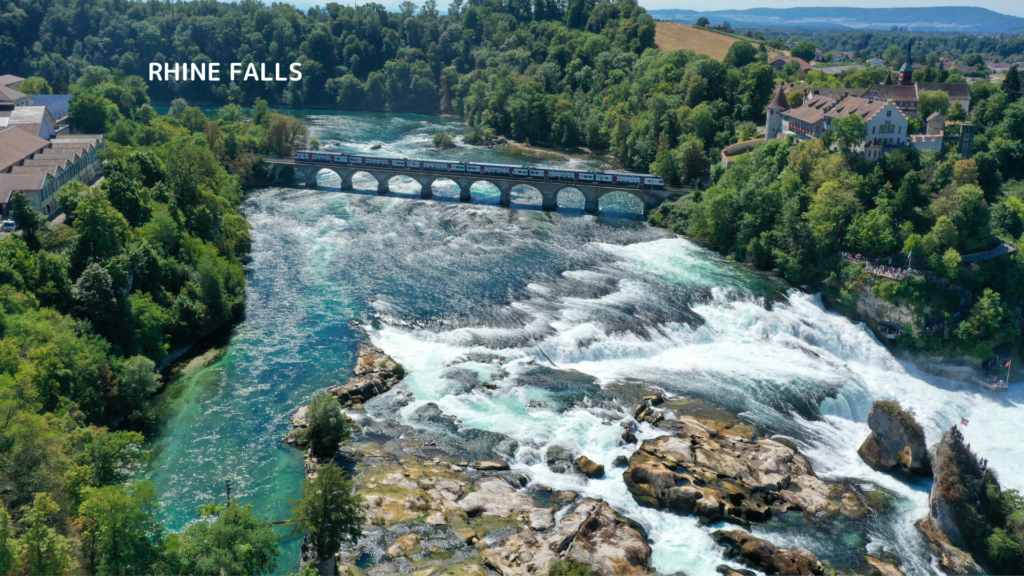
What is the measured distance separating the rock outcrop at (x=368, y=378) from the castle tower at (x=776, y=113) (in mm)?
80334

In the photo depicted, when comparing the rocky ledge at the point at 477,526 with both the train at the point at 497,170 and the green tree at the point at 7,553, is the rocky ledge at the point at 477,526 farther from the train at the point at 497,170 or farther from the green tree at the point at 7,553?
the train at the point at 497,170

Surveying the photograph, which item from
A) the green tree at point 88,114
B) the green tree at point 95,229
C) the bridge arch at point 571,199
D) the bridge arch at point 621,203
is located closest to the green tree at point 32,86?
the green tree at point 88,114

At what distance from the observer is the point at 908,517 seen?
54594mm

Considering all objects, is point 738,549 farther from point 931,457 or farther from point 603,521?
point 931,457

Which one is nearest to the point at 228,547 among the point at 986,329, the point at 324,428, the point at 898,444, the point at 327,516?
the point at 327,516

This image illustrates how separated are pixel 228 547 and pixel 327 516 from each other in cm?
575

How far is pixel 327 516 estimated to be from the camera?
44.0 metres

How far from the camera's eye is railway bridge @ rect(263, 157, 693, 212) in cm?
11850

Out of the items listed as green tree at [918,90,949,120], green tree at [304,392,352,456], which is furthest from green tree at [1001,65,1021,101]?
green tree at [304,392,352,456]

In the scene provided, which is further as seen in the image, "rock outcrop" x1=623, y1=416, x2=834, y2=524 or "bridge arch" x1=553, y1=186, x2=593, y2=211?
"bridge arch" x1=553, y1=186, x2=593, y2=211

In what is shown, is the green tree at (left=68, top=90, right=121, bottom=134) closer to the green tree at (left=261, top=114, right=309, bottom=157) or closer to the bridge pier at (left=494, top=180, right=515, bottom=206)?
the green tree at (left=261, top=114, right=309, bottom=157)

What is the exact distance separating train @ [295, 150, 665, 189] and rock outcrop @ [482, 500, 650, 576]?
3003 inches

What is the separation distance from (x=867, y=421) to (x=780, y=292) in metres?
25.1

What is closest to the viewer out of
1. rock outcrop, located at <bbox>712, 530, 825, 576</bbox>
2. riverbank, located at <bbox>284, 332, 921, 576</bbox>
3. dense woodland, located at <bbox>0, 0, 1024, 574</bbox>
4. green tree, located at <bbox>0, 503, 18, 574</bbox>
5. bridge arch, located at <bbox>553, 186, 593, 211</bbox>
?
green tree, located at <bbox>0, 503, 18, 574</bbox>
